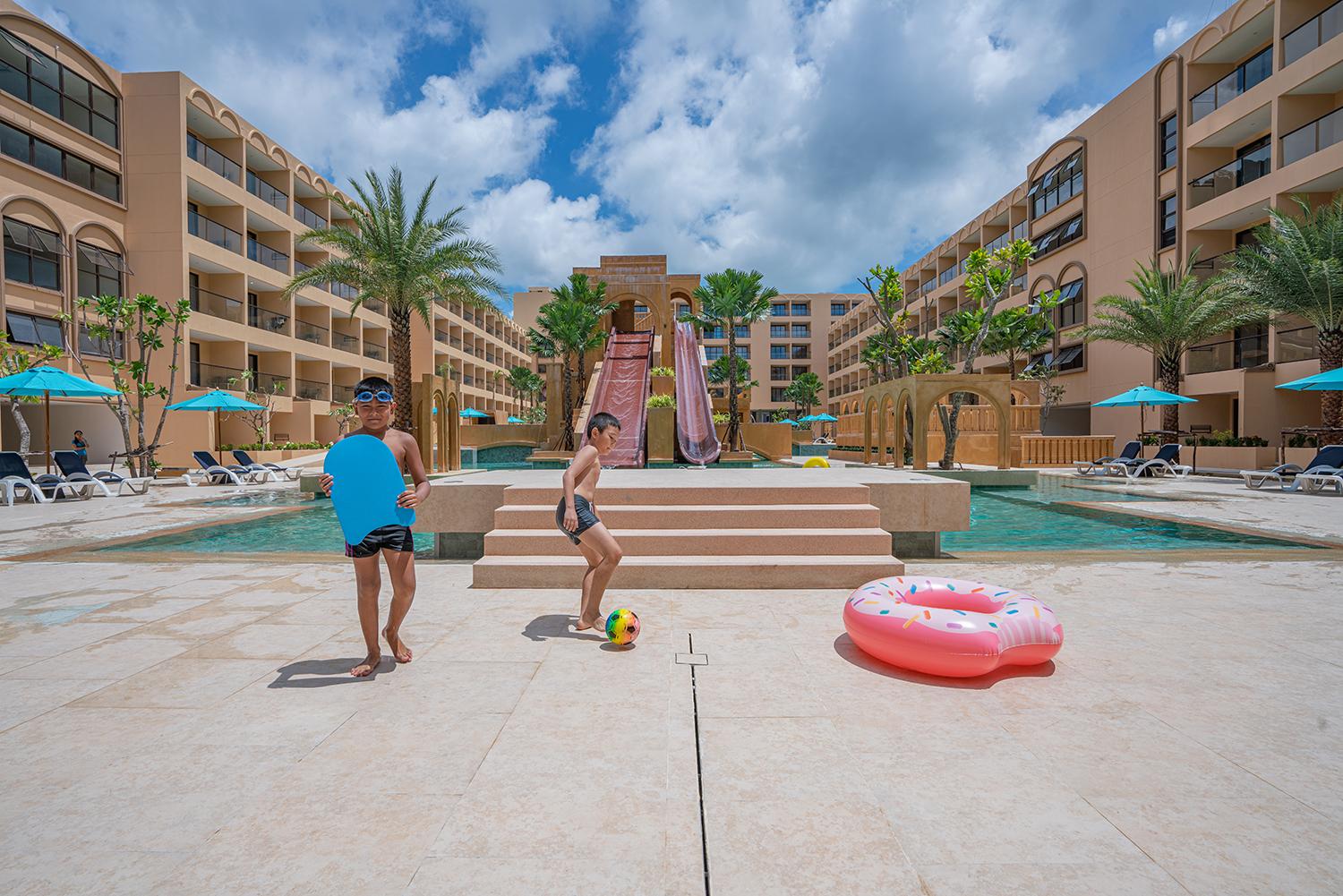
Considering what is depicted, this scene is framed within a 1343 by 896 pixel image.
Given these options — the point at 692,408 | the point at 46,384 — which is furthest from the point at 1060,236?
the point at 46,384

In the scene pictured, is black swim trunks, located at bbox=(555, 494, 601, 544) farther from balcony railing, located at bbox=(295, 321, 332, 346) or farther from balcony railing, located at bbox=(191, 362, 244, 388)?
balcony railing, located at bbox=(295, 321, 332, 346)

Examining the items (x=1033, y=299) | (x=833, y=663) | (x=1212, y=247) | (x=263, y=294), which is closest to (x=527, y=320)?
(x=263, y=294)

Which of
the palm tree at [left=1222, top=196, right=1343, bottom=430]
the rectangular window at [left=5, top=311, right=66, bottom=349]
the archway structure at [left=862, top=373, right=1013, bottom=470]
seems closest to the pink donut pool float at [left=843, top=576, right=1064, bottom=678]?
the archway structure at [left=862, top=373, right=1013, bottom=470]

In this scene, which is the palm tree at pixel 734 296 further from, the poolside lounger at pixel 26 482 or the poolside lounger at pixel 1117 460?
the poolside lounger at pixel 26 482

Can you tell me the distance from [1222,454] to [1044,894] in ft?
97.1

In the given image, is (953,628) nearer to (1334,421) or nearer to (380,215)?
(380,215)

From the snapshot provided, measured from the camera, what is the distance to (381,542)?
3.93 m

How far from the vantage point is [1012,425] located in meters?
31.8

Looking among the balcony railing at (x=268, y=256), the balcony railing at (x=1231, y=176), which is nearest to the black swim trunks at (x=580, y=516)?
the balcony railing at (x=1231, y=176)

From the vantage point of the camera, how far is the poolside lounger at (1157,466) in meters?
21.1

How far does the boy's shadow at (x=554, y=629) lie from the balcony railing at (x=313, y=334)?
3876 cm

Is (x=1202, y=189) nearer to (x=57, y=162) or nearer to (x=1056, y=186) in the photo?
(x=1056, y=186)

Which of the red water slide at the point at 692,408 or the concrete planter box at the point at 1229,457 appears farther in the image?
the red water slide at the point at 692,408

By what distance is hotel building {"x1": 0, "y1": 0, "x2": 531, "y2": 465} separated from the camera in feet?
78.0
